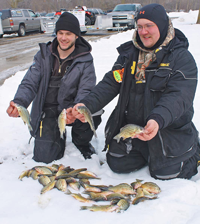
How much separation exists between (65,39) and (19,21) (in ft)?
57.0

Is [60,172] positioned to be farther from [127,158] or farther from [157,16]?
[157,16]

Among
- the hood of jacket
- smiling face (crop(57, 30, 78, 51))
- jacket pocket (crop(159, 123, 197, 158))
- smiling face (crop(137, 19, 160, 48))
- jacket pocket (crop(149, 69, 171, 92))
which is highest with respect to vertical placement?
smiling face (crop(137, 19, 160, 48))

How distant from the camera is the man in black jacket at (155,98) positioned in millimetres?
2586

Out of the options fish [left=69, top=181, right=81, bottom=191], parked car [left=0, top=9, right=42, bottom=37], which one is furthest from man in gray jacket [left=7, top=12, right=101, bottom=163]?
parked car [left=0, top=9, right=42, bottom=37]

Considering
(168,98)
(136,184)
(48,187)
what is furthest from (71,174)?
(168,98)

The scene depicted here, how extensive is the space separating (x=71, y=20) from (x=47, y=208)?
2.55 meters

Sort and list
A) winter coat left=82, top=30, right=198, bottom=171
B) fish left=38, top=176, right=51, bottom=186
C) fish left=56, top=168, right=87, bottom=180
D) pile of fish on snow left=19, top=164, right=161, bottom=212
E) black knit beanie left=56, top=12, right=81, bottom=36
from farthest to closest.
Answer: black knit beanie left=56, top=12, right=81, bottom=36 → fish left=56, top=168, right=87, bottom=180 → fish left=38, top=176, right=51, bottom=186 → winter coat left=82, top=30, right=198, bottom=171 → pile of fish on snow left=19, top=164, right=161, bottom=212

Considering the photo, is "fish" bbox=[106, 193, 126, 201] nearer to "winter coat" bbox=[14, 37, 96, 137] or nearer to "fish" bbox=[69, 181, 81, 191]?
"fish" bbox=[69, 181, 81, 191]

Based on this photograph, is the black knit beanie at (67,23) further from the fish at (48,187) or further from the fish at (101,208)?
the fish at (101,208)

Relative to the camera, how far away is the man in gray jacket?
3.52 meters

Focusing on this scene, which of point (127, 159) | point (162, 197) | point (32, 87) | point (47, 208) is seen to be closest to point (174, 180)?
point (162, 197)

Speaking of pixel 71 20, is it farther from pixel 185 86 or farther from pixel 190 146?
pixel 190 146

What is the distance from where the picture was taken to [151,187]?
266 cm

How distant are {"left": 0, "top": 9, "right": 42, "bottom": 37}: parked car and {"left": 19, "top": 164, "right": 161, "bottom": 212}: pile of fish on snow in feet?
57.7
